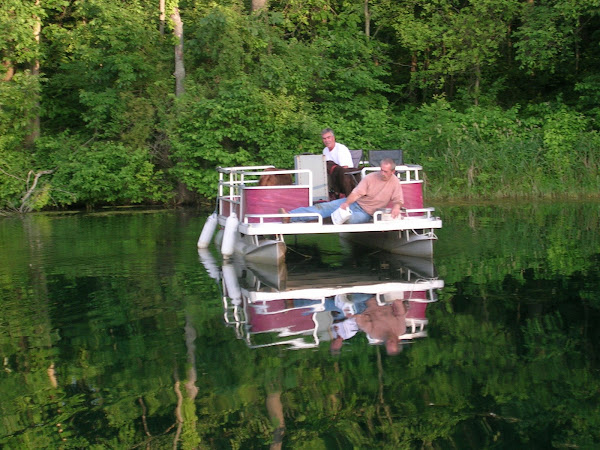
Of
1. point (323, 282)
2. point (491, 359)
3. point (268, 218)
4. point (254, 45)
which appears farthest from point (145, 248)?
point (254, 45)

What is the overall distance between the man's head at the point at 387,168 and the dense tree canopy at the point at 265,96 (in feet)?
39.8

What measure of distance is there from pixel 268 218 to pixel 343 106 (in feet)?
49.7

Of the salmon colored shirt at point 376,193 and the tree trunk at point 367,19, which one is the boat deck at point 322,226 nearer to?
the salmon colored shirt at point 376,193

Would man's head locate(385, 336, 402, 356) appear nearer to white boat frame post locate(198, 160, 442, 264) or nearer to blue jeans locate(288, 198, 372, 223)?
white boat frame post locate(198, 160, 442, 264)

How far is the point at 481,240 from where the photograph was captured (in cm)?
1566

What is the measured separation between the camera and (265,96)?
25.4 meters

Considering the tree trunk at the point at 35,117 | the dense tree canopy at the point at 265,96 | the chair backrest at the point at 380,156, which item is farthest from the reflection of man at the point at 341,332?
the tree trunk at the point at 35,117

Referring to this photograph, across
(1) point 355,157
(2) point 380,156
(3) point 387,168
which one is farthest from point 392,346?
(1) point 355,157

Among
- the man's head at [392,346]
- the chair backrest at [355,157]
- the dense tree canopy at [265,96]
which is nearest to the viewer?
the man's head at [392,346]

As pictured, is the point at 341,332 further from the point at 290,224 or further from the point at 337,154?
the point at 337,154

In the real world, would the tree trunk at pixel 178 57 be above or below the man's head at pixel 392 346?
above

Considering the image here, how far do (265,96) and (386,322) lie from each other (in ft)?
56.6

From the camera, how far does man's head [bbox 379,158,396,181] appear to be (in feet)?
43.0

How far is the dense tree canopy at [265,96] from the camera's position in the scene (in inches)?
1006
